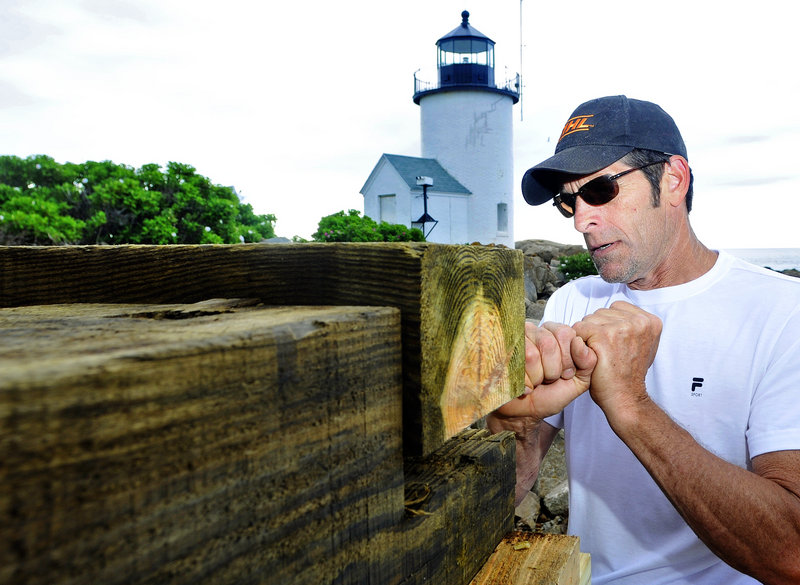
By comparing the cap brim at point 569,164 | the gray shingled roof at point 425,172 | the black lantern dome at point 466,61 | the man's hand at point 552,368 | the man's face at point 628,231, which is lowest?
the man's hand at point 552,368

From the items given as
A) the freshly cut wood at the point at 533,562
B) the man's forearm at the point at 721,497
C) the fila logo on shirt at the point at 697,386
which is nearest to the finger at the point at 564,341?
the man's forearm at the point at 721,497

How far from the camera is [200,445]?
0.55m

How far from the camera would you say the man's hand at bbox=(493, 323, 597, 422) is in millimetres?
1483

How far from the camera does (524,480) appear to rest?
273cm

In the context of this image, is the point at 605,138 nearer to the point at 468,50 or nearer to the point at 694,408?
the point at 694,408

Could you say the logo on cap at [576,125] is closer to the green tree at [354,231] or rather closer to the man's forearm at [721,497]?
the man's forearm at [721,497]

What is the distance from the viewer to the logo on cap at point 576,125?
9.26 feet

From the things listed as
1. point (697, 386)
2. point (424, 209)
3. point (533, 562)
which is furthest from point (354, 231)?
point (533, 562)

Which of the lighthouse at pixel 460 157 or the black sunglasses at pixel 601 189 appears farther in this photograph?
the lighthouse at pixel 460 157

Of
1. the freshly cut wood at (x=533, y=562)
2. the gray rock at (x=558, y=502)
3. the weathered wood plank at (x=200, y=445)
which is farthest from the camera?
the gray rock at (x=558, y=502)

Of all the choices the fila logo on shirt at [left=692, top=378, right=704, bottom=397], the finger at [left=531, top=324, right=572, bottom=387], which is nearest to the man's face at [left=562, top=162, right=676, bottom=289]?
the fila logo on shirt at [left=692, top=378, right=704, bottom=397]

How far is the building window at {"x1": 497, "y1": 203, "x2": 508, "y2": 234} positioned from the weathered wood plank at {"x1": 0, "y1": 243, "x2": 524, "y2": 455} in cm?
2818

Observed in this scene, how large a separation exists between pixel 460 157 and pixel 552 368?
27.1m

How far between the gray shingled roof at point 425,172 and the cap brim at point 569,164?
23.9 m
